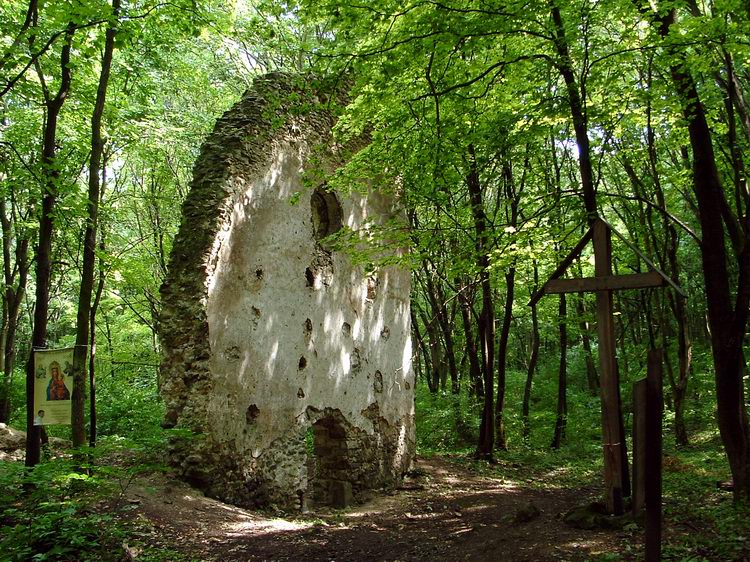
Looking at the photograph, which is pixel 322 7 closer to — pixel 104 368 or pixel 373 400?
pixel 373 400

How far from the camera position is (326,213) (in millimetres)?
11430

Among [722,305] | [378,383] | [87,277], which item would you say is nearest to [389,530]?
[378,383]

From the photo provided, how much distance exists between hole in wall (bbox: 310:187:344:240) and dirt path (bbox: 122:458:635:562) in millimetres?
5477

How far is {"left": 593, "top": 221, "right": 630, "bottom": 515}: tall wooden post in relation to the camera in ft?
18.1

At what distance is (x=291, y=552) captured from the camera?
6.31m

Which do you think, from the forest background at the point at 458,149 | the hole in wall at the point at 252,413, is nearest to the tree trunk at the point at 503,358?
the forest background at the point at 458,149

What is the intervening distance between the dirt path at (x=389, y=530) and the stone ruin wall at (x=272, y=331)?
2.66 ft

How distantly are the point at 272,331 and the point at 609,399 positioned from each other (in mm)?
5591

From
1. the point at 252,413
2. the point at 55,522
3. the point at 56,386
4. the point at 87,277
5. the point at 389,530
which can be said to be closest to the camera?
the point at 55,522

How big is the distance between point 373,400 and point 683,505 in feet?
21.5

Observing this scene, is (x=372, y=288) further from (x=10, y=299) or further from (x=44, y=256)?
(x=10, y=299)

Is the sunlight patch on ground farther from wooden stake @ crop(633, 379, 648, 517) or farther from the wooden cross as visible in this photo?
Answer: wooden stake @ crop(633, 379, 648, 517)

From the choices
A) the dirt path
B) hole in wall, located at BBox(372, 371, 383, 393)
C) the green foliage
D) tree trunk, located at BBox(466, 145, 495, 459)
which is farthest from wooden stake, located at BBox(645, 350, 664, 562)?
hole in wall, located at BBox(372, 371, 383, 393)

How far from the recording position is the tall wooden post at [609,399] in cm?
551
